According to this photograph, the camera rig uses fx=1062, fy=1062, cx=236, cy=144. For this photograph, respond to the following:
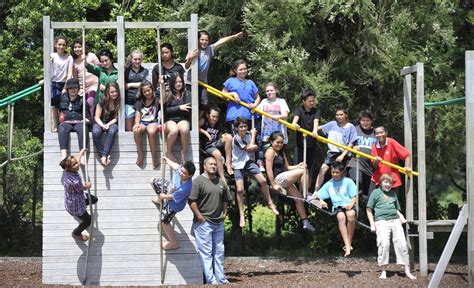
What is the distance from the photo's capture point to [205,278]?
536 inches

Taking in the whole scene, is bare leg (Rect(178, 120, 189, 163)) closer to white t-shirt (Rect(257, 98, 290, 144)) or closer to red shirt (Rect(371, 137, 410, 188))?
white t-shirt (Rect(257, 98, 290, 144))

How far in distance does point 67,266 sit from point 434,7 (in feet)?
24.9

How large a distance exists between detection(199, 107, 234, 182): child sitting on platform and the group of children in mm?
13

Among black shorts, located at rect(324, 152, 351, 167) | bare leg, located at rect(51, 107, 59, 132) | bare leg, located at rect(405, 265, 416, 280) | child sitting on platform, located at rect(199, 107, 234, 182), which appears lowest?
bare leg, located at rect(405, 265, 416, 280)

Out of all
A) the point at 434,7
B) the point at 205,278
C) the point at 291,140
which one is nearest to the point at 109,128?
the point at 205,278

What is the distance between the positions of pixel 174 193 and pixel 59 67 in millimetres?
2293

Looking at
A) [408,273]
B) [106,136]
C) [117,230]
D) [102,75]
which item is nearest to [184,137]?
[106,136]

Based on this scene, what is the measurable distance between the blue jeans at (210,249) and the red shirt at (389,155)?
2.39 m

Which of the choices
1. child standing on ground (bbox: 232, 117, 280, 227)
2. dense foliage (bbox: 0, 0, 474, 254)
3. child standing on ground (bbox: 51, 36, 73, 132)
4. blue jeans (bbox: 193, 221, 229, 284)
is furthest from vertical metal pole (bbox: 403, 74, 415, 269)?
child standing on ground (bbox: 51, 36, 73, 132)

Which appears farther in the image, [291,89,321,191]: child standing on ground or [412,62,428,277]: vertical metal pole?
[291,89,321,191]: child standing on ground

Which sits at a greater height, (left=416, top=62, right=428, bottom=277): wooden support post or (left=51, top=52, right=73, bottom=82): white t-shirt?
(left=51, top=52, right=73, bottom=82): white t-shirt

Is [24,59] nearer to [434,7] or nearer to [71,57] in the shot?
[71,57]

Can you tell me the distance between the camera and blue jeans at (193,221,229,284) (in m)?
13.4

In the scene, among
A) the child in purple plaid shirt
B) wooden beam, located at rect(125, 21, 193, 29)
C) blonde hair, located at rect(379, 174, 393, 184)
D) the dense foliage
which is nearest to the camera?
the child in purple plaid shirt
